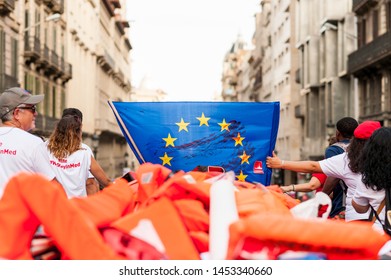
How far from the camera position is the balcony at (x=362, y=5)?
3797 cm

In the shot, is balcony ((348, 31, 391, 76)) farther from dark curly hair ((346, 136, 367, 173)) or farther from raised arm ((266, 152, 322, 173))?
dark curly hair ((346, 136, 367, 173))

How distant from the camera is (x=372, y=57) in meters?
36.8

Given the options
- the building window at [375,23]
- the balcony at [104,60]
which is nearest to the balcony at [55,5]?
the building window at [375,23]

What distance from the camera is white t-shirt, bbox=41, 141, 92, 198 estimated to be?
6492 millimetres

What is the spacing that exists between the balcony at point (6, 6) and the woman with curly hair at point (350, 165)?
2622 cm

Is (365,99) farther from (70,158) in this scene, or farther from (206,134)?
(70,158)

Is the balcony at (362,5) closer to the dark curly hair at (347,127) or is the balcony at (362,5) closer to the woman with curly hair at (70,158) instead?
the dark curly hair at (347,127)

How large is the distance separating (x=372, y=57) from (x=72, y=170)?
31640mm

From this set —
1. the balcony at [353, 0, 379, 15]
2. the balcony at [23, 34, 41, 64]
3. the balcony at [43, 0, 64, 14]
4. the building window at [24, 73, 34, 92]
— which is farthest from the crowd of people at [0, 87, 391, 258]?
the balcony at [43, 0, 64, 14]

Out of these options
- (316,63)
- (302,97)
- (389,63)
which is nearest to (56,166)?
(389,63)

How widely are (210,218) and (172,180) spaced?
0.80ft
